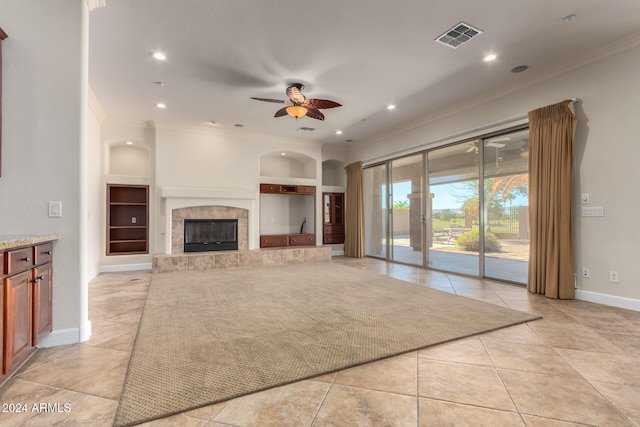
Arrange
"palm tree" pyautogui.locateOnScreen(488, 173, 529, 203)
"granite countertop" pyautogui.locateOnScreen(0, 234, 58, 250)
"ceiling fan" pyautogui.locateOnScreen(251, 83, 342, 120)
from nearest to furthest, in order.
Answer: "granite countertop" pyautogui.locateOnScreen(0, 234, 58, 250) < "ceiling fan" pyautogui.locateOnScreen(251, 83, 342, 120) < "palm tree" pyautogui.locateOnScreen(488, 173, 529, 203)

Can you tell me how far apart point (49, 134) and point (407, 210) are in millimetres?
6042

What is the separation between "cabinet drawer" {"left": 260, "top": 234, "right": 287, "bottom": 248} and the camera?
Answer: 7398 millimetres

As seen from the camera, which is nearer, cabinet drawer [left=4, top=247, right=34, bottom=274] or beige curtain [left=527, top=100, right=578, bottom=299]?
cabinet drawer [left=4, top=247, right=34, bottom=274]

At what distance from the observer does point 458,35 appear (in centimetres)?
332

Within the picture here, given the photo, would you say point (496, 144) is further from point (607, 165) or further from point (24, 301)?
point (24, 301)

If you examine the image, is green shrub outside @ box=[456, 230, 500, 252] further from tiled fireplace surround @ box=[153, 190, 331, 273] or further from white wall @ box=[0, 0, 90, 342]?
white wall @ box=[0, 0, 90, 342]

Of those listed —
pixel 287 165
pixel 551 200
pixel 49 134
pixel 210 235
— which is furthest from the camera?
pixel 287 165

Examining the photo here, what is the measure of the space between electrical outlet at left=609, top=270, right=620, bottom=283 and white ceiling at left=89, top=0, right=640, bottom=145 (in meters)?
2.57

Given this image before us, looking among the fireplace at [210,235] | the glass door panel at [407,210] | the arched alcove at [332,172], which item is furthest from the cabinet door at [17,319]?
the arched alcove at [332,172]

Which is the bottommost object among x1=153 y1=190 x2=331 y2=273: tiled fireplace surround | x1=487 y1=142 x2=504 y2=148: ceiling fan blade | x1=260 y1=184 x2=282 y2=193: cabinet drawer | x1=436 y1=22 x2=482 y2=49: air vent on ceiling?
x1=153 y1=190 x2=331 y2=273: tiled fireplace surround

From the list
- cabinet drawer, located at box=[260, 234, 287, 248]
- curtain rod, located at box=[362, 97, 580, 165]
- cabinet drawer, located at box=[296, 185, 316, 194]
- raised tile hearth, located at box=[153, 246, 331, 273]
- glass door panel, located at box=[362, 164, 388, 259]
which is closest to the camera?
curtain rod, located at box=[362, 97, 580, 165]

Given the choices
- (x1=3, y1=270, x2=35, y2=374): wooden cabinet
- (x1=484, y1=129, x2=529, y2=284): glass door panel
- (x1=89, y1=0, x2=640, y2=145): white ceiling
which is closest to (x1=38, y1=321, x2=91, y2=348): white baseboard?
(x1=3, y1=270, x2=35, y2=374): wooden cabinet

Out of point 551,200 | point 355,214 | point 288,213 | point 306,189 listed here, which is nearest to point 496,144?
point 551,200

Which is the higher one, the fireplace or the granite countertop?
the granite countertop
